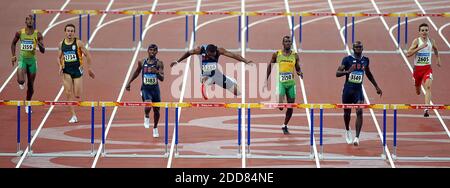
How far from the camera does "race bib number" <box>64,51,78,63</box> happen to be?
1906 cm

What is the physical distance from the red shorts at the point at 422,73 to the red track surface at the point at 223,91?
59cm

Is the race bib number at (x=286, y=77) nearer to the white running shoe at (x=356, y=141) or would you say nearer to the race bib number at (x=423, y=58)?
the white running shoe at (x=356, y=141)

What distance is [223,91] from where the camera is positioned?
21047 millimetres

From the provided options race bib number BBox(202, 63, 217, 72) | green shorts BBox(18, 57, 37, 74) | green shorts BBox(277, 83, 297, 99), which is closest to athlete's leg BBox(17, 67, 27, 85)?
green shorts BBox(18, 57, 37, 74)

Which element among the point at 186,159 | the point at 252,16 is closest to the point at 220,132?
the point at 186,159

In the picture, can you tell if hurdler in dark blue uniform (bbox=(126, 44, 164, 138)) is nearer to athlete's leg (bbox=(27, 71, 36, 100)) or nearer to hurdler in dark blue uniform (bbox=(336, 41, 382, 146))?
athlete's leg (bbox=(27, 71, 36, 100))

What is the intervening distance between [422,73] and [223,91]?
3.40 m

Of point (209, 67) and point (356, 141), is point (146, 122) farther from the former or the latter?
point (356, 141)

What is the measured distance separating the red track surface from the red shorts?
59 cm

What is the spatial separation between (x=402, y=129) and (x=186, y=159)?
374 cm

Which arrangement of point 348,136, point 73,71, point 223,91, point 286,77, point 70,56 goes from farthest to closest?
1. point 223,91
2. point 73,71
3. point 70,56
4. point 286,77
5. point 348,136

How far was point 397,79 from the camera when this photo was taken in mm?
22109

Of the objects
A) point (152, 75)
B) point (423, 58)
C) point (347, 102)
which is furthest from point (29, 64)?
point (423, 58)
